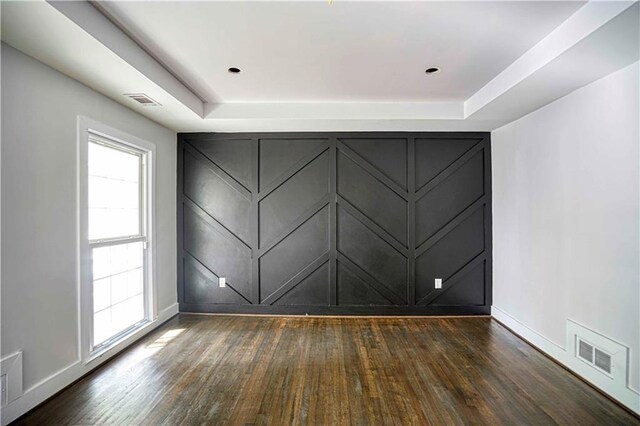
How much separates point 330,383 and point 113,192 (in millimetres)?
2655

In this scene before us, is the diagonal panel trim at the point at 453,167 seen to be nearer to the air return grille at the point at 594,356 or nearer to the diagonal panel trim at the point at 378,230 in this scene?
the diagonal panel trim at the point at 378,230

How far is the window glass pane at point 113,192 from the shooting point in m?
2.68

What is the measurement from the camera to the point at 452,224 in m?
3.93

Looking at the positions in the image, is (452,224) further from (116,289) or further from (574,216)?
(116,289)

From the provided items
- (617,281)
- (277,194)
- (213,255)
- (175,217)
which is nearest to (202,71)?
(277,194)

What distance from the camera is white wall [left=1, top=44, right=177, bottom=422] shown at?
6.24 ft

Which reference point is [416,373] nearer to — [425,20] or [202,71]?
[425,20]

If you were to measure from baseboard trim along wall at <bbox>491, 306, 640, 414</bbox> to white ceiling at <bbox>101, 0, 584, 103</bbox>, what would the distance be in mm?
2429

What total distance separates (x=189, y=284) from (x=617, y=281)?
4.36m

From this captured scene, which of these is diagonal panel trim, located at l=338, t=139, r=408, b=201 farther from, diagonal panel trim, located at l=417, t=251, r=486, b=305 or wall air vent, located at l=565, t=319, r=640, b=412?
wall air vent, located at l=565, t=319, r=640, b=412

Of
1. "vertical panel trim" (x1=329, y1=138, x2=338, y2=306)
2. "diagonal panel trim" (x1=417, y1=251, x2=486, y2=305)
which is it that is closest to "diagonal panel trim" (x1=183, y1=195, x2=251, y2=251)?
"vertical panel trim" (x1=329, y1=138, x2=338, y2=306)

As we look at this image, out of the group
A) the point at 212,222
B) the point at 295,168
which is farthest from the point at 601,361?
the point at 212,222

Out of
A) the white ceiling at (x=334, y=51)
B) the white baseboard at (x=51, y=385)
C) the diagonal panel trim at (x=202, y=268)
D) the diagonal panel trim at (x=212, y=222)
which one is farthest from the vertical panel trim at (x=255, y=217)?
the white baseboard at (x=51, y=385)

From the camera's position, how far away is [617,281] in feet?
7.28
